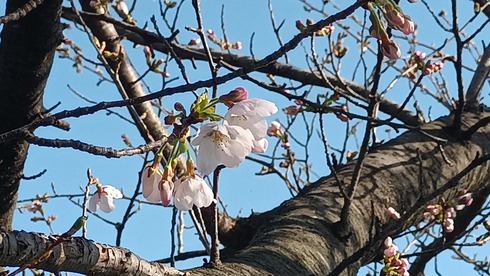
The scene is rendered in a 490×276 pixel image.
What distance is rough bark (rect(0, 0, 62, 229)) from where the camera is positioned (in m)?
1.35

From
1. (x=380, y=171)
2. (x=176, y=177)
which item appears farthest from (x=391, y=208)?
(x=176, y=177)

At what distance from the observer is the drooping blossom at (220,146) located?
1057 mm

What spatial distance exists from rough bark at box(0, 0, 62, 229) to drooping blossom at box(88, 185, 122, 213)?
217mm

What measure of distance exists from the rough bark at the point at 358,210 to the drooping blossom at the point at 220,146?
21 centimetres

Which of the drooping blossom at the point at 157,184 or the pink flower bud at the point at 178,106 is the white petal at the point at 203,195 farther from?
the pink flower bud at the point at 178,106

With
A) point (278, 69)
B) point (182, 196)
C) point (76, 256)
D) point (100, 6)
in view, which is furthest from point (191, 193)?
point (278, 69)

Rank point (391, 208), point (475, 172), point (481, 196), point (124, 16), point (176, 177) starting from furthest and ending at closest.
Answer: point (481, 196) < point (124, 16) < point (475, 172) < point (391, 208) < point (176, 177)

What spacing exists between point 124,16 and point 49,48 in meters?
1.25

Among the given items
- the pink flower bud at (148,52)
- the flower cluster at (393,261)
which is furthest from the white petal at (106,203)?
the pink flower bud at (148,52)

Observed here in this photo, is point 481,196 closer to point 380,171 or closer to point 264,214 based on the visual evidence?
point 380,171

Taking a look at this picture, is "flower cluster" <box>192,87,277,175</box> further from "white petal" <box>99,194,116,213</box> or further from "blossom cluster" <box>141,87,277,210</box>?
"white petal" <box>99,194,116,213</box>

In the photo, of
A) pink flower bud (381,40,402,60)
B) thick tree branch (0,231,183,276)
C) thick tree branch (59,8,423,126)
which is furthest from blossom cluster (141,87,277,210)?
thick tree branch (59,8,423,126)

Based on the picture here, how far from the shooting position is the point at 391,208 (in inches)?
72.6

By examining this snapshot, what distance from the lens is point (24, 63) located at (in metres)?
1.39
